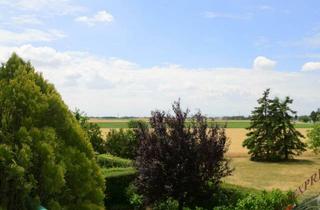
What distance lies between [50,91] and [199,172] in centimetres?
964

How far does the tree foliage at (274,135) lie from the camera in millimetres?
45812

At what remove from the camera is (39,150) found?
21.5 ft

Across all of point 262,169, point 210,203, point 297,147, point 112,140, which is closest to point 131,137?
point 112,140

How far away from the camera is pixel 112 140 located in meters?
33.9

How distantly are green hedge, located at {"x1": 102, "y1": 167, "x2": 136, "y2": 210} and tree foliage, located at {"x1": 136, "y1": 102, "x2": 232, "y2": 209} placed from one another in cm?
379

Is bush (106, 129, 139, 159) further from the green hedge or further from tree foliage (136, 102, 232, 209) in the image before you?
tree foliage (136, 102, 232, 209)

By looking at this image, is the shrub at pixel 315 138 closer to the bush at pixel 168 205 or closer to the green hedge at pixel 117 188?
the green hedge at pixel 117 188

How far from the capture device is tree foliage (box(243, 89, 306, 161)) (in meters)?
45.8

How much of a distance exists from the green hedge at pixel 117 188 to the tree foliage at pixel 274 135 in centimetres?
2707

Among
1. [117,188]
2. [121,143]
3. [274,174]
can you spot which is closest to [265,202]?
[117,188]

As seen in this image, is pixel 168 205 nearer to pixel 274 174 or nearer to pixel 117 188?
pixel 117 188

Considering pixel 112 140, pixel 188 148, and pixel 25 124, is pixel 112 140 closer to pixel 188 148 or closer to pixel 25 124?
pixel 188 148

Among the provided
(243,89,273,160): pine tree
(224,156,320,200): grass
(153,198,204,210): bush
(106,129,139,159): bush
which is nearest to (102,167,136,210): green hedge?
(153,198,204,210): bush

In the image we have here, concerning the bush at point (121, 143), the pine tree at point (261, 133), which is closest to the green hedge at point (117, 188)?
the bush at point (121, 143)
